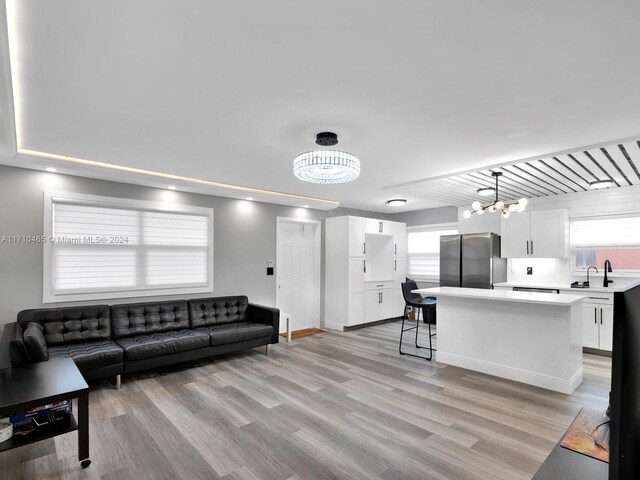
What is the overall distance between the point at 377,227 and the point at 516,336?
3669 millimetres

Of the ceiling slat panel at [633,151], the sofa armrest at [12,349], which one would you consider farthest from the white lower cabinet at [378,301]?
the sofa armrest at [12,349]

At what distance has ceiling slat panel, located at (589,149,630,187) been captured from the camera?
3.67 metres

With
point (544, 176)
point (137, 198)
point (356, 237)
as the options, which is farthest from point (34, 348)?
point (544, 176)

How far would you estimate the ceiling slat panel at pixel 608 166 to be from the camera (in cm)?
367

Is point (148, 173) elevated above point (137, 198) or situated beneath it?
elevated above

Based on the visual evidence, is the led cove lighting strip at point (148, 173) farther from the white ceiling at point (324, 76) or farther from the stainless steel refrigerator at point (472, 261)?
the stainless steel refrigerator at point (472, 261)

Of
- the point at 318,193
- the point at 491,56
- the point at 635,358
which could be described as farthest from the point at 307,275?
the point at 635,358

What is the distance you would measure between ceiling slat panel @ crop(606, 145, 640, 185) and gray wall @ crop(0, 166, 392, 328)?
4.54 meters

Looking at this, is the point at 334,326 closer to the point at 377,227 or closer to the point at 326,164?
the point at 377,227

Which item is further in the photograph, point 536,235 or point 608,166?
point 536,235

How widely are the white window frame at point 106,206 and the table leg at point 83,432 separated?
2353mm

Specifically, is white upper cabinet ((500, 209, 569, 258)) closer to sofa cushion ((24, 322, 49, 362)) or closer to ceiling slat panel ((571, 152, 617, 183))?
ceiling slat panel ((571, 152, 617, 183))

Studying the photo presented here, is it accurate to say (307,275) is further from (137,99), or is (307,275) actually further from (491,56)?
(491,56)

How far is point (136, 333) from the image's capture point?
4.41 metres
